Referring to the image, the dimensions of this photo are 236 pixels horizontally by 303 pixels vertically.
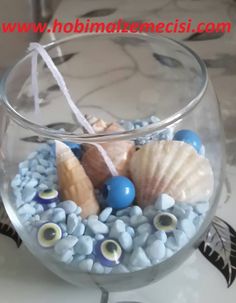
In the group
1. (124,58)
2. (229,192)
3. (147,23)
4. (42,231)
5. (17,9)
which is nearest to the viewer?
(42,231)

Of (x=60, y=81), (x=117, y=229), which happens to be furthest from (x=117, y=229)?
(x=60, y=81)

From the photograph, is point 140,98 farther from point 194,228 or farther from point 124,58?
point 194,228

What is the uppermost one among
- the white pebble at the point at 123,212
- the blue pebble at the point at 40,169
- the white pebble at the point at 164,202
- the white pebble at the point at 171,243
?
the white pebble at the point at 164,202

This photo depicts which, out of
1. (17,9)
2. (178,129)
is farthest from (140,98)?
(17,9)

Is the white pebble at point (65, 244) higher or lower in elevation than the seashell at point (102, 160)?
lower

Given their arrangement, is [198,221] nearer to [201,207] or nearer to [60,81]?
[201,207]

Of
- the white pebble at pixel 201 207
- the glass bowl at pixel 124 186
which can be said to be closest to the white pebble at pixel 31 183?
the glass bowl at pixel 124 186

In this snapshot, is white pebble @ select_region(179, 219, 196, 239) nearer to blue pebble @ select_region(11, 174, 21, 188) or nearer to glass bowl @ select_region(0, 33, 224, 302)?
glass bowl @ select_region(0, 33, 224, 302)

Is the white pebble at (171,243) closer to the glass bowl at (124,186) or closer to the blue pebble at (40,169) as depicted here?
the glass bowl at (124,186)
